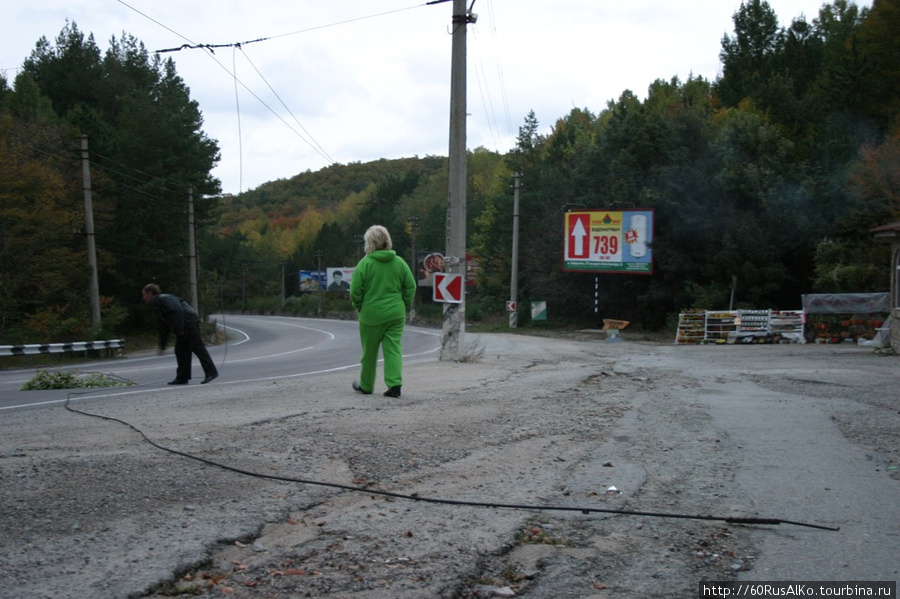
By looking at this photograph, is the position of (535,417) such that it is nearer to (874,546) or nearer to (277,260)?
(874,546)

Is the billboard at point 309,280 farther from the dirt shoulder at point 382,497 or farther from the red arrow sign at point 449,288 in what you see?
the dirt shoulder at point 382,497

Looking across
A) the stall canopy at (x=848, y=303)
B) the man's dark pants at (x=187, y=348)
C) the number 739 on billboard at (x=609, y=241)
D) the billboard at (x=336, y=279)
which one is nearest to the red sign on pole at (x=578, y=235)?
the number 739 on billboard at (x=609, y=241)

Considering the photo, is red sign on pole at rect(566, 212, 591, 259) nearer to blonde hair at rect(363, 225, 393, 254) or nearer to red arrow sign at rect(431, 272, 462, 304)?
red arrow sign at rect(431, 272, 462, 304)

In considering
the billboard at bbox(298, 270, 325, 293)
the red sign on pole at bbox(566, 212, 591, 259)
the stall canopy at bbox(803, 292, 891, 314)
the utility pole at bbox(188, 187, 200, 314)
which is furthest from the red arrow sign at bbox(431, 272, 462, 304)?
the billboard at bbox(298, 270, 325, 293)

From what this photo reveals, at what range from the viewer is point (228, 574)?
3.57 m

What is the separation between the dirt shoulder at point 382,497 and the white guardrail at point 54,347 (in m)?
17.8

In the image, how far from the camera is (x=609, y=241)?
37.5m

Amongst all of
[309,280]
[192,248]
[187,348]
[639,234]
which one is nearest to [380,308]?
[187,348]

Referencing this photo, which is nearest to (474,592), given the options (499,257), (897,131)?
(897,131)

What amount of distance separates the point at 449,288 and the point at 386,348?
6146mm

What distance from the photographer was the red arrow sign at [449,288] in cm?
1483

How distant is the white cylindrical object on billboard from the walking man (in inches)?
1114

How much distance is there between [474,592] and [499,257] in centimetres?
5719

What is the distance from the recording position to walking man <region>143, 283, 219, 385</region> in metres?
11.0
